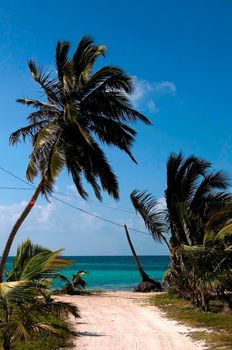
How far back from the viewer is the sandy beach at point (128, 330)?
964 cm

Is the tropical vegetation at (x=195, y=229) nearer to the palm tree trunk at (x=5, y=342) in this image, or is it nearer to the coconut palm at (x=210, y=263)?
the coconut palm at (x=210, y=263)

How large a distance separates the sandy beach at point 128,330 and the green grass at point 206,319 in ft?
1.08

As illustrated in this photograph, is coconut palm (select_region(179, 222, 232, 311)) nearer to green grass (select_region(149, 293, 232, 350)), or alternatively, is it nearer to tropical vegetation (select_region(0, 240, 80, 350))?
green grass (select_region(149, 293, 232, 350))

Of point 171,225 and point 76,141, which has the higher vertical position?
point 76,141

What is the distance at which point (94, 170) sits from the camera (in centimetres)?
1623

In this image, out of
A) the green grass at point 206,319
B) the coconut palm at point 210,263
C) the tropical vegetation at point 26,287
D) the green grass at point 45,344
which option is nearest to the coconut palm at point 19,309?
the tropical vegetation at point 26,287

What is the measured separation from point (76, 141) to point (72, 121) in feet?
4.77

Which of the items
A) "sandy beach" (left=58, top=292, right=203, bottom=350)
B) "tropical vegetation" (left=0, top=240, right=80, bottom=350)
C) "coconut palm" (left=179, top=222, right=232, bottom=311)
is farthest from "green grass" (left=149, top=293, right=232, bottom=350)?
"tropical vegetation" (left=0, top=240, right=80, bottom=350)

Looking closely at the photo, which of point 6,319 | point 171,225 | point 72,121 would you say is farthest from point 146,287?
point 6,319

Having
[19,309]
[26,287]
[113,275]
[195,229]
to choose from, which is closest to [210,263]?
[195,229]

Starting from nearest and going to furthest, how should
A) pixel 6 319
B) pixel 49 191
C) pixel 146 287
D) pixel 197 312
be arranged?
pixel 6 319, pixel 197 312, pixel 49 191, pixel 146 287

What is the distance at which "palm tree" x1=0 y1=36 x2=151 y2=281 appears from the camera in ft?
49.2

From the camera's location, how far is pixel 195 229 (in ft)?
50.1

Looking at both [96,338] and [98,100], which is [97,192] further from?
[96,338]
